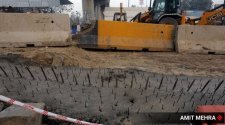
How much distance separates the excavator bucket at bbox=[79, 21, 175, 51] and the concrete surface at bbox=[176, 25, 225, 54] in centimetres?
46

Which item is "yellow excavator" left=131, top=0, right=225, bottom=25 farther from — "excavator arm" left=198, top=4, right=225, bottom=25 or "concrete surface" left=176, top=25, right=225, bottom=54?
"concrete surface" left=176, top=25, right=225, bottom=54

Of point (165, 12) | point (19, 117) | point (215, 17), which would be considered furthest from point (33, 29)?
point (19, 117)

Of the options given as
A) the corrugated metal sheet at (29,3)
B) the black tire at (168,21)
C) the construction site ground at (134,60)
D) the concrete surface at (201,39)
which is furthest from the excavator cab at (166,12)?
the corrugated metal sheet at (29,3)

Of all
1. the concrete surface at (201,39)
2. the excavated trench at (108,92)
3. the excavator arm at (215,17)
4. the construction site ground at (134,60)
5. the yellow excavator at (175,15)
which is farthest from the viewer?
the yellow excavator at (175,15)

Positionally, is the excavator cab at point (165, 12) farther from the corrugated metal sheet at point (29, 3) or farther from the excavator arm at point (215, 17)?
the corrugated metal sheet at point (29, 3)

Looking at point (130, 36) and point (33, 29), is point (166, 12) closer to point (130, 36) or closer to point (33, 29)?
point (130, 36)

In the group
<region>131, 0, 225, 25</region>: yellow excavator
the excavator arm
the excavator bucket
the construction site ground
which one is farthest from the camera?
<region>131, 0, 225, 25</region>: yellow excavator

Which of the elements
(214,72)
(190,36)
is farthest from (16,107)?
(190,36)

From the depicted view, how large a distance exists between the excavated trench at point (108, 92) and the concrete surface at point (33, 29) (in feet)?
18.2

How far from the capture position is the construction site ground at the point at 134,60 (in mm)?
8453

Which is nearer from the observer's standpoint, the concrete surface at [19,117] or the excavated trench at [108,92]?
the concrete surface at [19,117]

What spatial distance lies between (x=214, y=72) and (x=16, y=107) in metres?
6.08

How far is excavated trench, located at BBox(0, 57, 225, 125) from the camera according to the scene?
4.70 m

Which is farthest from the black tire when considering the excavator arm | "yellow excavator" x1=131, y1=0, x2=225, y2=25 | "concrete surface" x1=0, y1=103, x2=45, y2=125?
"concrete surface" x1=0, y1=103, x2=45, y2=125
